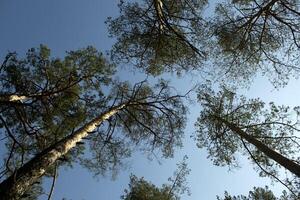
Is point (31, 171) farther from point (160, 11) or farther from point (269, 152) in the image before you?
point (160, 11)

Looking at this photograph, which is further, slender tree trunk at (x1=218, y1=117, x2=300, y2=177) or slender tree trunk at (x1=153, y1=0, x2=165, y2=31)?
slender tree trunk at (x1=153, y1=0, x2=165, y2=31)

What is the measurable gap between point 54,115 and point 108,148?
2675mm

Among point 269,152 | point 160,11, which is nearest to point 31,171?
point 269,152

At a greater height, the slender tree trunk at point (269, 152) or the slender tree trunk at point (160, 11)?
the slender tree trunk at point (160, 11)

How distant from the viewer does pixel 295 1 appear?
1159 cm

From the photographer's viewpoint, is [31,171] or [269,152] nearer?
[31,171]

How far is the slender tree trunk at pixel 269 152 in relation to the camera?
8.72m

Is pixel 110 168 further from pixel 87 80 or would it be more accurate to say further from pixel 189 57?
pixel 189 57

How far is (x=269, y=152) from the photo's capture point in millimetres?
9664

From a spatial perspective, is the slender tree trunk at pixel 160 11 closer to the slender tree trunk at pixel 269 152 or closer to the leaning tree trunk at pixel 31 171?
the slender tree trunk at pixel 269 152

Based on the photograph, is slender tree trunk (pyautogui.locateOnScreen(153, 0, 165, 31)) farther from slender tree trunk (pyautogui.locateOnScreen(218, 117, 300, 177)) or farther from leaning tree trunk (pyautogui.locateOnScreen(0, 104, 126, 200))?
leaning tree trunk (pyautogui.locateOnScreen(0, 104, 126, 200))

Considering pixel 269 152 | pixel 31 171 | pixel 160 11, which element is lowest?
pixel 31 171

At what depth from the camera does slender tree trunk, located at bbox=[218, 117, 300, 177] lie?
343 inches

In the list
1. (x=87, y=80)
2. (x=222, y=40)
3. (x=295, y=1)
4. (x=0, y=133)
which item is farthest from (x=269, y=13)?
(x=0, y=133)
